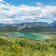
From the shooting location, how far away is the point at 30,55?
27.7 feet

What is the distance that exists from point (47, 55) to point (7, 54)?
5.58 ft

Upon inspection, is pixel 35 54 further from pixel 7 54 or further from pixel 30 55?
pixel 7 54

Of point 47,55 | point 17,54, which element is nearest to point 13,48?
point 17,54

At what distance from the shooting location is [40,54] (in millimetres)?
8609

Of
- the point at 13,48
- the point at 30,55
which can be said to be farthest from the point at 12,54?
the point at 13,48

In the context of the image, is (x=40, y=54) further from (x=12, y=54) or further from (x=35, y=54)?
(x=12, y=54)

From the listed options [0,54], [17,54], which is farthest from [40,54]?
[0,54]

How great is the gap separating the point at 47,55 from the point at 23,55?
1.01 metres

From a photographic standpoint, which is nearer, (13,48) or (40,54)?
(40,54)

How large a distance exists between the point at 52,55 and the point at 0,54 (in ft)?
7.22

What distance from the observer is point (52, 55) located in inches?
332

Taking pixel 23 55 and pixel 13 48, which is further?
pixel 13 48

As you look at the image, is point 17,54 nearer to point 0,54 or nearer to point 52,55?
point 0,54

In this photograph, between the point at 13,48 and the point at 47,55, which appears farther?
the point at 13,48
